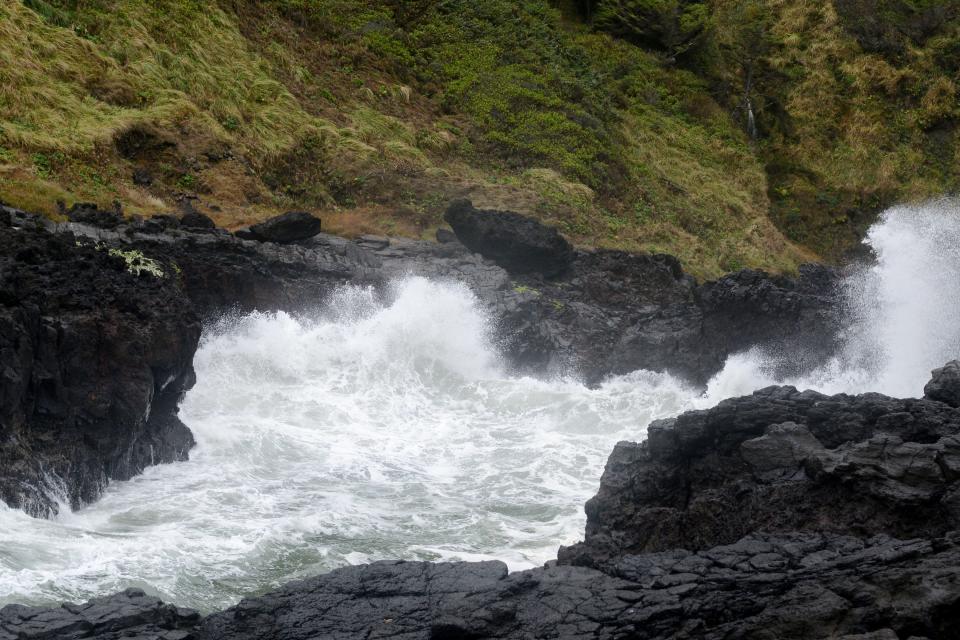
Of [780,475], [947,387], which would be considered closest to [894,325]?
[947,387]

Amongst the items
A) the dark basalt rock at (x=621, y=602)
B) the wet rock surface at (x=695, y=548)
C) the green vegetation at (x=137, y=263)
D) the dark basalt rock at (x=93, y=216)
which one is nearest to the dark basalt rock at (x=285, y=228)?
the dark basalt rock at (x=93, y=216)

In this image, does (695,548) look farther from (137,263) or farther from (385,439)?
(137,263)

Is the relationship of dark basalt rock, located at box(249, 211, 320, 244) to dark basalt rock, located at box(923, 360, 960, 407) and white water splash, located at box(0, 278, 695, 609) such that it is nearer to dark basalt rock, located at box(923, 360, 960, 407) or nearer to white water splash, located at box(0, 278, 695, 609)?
white water splash, located at box(0, 278, 695, 609)

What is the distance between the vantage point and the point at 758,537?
8.66 meters

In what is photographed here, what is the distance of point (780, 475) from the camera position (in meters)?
9.66

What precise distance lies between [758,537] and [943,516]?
157cm

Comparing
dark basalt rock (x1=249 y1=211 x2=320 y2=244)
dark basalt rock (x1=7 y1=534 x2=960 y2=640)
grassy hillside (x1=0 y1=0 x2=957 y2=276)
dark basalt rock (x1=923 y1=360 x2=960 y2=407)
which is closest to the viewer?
Result: dark basalt rock (x1=7 y1=534 x2=960 y2=640)

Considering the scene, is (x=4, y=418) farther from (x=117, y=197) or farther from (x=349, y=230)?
(x=349, y=230)

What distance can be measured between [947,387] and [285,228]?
48.9ft

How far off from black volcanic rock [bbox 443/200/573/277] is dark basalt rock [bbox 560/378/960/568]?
12623 mm

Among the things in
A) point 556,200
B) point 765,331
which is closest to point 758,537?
point 765,331

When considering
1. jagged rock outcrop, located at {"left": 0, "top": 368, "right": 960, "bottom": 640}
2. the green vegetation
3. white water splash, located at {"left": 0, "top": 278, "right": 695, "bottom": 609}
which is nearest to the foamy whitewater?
white water splash, located at {"left": 0, "top": 278, "right": 695, "bottom": 609}

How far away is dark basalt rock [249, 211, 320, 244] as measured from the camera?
21.6 metres

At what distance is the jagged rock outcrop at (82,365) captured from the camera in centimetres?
1192
